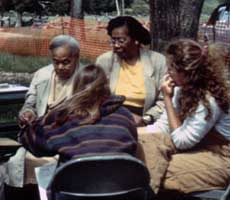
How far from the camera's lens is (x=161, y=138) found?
12.8 ft

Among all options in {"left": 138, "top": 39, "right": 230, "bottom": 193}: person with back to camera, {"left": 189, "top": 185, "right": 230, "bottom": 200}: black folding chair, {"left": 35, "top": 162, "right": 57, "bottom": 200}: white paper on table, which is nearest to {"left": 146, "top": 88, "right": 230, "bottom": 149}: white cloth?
{"left": 138, "top": 39, "right": 230, "bottom": 193}: person with back to camera

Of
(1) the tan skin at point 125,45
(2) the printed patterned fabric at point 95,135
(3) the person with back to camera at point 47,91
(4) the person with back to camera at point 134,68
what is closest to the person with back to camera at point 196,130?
(2) the printed patterned fabric at point 95,135

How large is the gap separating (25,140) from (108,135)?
20.6 inches

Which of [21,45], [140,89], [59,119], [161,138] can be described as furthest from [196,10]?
[21,45]

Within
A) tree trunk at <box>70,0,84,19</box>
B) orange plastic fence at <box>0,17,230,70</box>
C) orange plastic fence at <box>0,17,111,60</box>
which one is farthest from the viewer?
tree trunk at <box>70,0,84,19</box>

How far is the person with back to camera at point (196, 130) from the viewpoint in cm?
377

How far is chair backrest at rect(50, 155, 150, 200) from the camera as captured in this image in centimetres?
341

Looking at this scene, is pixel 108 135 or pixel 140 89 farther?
pixel 140 89

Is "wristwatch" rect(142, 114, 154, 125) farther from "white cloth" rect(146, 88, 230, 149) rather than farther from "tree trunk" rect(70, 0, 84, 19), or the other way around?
"tree trunk" rect(70, 0, 84, 19)

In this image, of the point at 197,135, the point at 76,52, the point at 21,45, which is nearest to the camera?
the point at 197,135

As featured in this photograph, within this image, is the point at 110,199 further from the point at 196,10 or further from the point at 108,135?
the point at 196,10

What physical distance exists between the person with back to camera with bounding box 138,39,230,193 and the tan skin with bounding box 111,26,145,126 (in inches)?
47.8

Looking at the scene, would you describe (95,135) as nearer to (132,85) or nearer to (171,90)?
(171,90)

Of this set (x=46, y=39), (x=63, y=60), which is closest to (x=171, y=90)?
(x=63, y=60)
